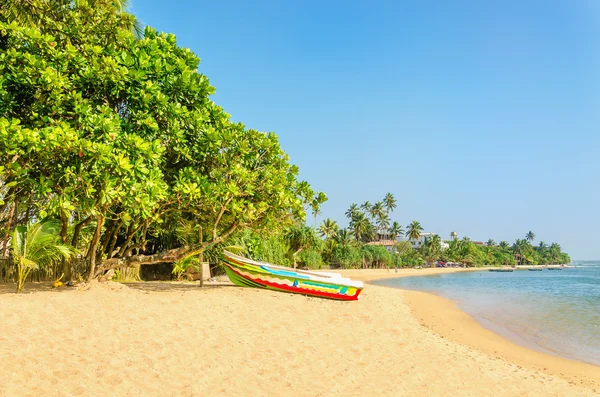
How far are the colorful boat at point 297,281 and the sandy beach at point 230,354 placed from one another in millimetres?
1854

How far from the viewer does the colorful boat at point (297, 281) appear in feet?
39.6

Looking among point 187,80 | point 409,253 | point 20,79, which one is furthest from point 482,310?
point 409,253

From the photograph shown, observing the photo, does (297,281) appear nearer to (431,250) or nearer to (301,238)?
(301,238)

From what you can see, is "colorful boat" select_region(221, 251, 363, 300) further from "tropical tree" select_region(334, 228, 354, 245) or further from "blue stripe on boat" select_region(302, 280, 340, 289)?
"tropical tree" select_region(334, 228, 354, 245)

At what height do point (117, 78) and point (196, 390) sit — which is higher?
point (117, 78)

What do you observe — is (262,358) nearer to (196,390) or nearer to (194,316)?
(196,390)

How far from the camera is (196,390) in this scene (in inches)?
187

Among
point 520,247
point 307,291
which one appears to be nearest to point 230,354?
point 307,291

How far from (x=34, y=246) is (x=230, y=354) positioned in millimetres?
6006

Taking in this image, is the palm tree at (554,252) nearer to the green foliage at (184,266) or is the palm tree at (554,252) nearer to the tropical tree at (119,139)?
the green foliage at (184,266)

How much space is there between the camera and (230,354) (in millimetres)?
6195

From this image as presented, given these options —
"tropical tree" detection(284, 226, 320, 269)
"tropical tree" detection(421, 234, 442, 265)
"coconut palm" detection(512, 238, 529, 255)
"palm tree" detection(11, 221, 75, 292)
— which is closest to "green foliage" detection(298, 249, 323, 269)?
"tropical tree" detection(284, 226, 320, 269)

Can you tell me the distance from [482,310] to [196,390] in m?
16.4

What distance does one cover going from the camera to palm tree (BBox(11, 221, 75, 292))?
873 cm
